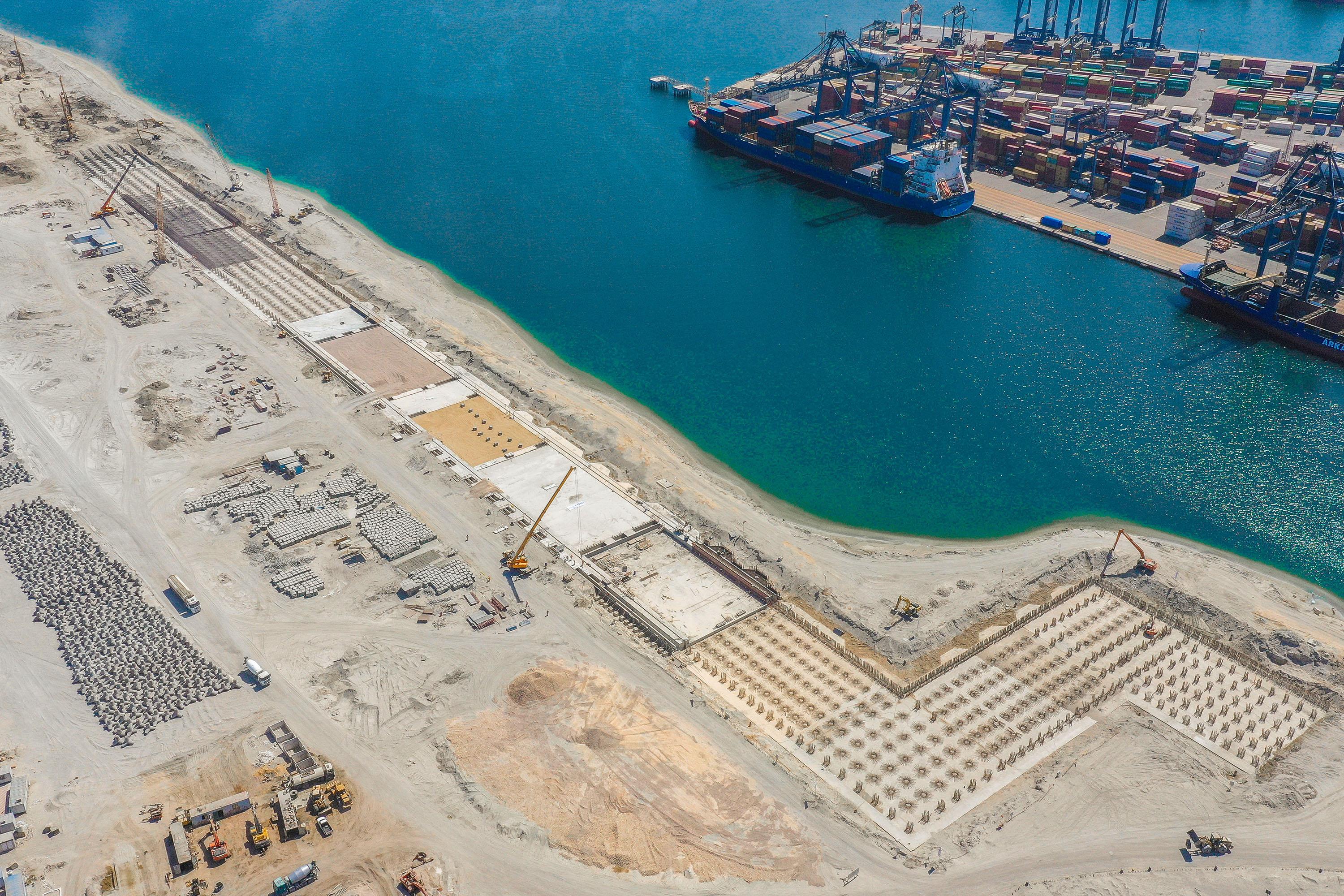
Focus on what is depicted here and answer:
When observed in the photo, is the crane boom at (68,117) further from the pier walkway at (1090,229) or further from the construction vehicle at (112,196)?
the pier walkway at (1090,229)

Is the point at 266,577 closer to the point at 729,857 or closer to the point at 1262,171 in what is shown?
the point at 729,857

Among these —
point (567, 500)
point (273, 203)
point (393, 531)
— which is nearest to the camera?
point (393, 531)

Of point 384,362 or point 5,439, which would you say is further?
point 384,362

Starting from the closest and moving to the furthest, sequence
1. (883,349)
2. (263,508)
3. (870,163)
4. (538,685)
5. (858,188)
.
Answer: (538,685)
(263,508)
(883,349)
(858,188)
(870,163)

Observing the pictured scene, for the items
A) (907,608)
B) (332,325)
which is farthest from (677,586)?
(332,325)

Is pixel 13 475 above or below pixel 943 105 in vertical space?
below

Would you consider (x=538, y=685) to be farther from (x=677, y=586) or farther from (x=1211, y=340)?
(x=1211, y=340)

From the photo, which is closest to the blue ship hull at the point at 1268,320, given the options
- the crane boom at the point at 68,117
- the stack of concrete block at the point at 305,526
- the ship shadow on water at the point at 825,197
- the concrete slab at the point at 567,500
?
the ship shadow on water at the point at 825,197
